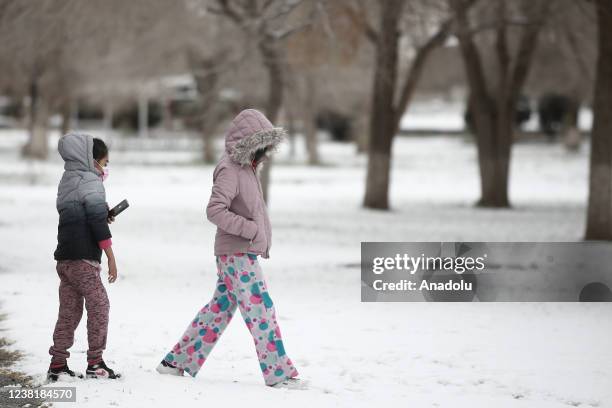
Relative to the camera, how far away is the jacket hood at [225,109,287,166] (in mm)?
6164

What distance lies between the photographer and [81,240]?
20.2ft

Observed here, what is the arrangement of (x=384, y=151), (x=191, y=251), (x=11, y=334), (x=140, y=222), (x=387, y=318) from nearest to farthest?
1. (x=11, y=334)
2. (x=387, y=318)
3. (x=191, y=251)
4. (x=140, y=222)
5. (x=384, y=151)

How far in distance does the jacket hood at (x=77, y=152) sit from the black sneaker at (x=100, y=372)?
122cm

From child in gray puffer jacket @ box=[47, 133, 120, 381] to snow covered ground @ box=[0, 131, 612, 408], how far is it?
1.16 ft

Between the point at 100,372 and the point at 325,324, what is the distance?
3.13 m

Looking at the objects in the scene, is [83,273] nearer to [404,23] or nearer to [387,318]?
[387,318]

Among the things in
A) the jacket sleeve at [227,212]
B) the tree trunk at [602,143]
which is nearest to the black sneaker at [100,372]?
the jacket sleeve at [227,212]

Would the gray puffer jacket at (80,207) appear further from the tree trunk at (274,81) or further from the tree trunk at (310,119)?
the tree trunk at (310,119)

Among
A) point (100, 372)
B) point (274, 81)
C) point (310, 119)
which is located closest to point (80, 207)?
point (100, 372)

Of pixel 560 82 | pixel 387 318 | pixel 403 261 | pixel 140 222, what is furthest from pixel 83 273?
pixel 560 82

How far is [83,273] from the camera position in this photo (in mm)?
6195

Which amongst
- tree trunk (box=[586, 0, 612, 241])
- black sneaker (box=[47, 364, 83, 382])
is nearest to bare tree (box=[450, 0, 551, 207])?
tree trunk (box=[586, 0, 612, 241])

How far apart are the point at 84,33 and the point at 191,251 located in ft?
21.7

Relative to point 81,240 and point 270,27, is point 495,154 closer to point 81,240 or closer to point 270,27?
point 270,27
